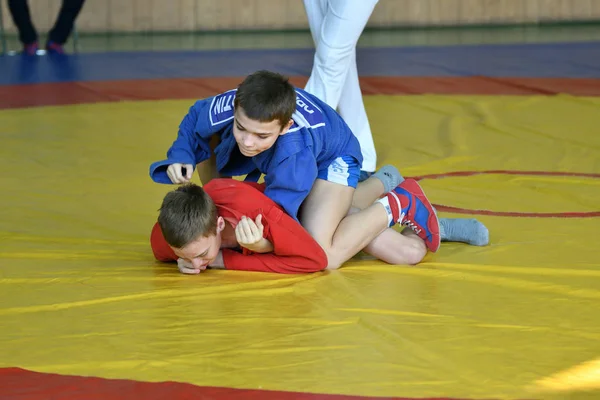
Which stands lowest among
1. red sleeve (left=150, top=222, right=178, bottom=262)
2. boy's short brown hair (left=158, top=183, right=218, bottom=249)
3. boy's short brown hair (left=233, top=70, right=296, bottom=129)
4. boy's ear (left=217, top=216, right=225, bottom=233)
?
red sleeve (left=150, top=222, right=178, bottom=262)

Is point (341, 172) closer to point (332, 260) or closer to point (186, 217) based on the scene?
point (332, 260)

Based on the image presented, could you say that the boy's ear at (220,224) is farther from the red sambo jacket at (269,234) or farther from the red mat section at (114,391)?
the red mat section at (114,391)

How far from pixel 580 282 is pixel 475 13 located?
8.63 metres

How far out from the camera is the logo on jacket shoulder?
112 inches

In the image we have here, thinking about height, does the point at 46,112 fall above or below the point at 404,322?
below

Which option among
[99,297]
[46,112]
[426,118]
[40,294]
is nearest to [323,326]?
[99,297]

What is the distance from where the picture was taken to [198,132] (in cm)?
294

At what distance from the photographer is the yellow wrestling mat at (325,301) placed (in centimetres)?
196

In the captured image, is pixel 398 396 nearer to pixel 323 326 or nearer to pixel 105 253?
pixel 323 326

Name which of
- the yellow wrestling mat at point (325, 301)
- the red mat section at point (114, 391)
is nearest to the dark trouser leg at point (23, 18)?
the yellow wrestling mat at point (325, 301)

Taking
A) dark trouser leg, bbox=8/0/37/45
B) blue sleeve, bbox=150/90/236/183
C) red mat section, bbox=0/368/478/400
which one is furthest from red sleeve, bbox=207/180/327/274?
dark trouser leg, bbox=8/0/37/45

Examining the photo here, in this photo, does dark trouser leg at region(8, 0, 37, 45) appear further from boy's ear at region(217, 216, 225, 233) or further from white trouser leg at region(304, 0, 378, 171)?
boy's ear at region(217, 216, 225, 233)

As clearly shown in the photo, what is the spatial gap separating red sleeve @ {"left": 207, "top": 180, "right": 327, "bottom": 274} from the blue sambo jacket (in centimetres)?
7

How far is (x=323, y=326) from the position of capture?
2225 mm
